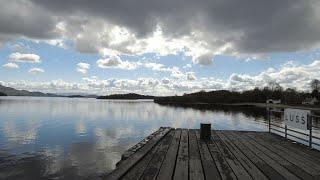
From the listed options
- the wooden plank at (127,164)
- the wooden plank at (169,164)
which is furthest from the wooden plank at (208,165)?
the wooden plank at (127,164)

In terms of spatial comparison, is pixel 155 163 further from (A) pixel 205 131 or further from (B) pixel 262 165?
(A) pixel 205 131

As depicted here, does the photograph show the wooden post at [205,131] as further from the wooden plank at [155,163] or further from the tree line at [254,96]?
the tree line at [254,96]

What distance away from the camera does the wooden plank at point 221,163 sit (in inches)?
303

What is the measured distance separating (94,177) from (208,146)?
183 inches

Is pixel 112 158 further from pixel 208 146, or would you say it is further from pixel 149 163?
pixel 149 163

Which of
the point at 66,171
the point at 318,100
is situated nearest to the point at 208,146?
the point at 66,171

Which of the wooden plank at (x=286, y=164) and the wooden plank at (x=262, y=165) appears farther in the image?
the wooden plank at (x=286, y=164)

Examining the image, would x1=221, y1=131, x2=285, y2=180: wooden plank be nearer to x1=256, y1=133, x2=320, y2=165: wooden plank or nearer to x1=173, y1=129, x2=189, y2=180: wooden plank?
x1=256, y1=133, x2=320, y2=165: wooden plank

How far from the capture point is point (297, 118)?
13.0 m

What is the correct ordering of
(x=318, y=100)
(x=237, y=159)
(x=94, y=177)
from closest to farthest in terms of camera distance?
1. (x=237, y=159)
2. (x=94, y=177)
3. (x=318, y=100)

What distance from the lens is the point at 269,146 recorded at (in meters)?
12.8

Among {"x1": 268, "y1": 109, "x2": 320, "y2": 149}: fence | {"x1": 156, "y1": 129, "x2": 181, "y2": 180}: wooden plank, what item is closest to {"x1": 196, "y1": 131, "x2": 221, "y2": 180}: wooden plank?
{"x1": 156, "y1": 129, "x2": 181, "y2": 180}: wooden plank

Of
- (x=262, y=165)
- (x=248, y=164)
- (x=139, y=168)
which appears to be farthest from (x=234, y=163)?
(x=139, y=168)

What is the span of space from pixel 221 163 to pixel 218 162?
15 centimetres
